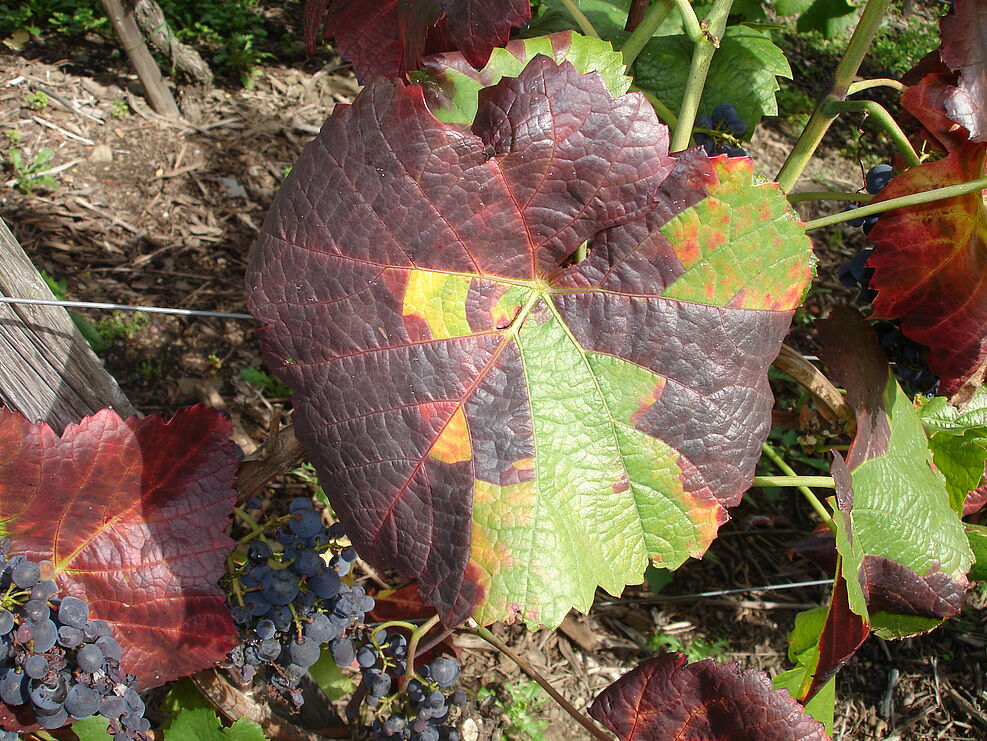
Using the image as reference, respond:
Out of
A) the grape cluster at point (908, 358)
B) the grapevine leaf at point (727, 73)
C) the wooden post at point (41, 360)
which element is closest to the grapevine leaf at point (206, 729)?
the wooden post at point (41, 360)

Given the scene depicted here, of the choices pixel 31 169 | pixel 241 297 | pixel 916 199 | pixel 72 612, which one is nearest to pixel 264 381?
pixel 241 297

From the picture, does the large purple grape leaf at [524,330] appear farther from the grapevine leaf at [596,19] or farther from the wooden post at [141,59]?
the wooden post at [141,59]

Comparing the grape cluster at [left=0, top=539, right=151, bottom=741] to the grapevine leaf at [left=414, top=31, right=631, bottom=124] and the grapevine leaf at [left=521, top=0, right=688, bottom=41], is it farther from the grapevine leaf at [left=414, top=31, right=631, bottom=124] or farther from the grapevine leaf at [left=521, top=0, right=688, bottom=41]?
the grapevine leaf at [left=521, top=0, right=688, bottom=41]

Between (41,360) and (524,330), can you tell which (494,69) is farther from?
(41,360)

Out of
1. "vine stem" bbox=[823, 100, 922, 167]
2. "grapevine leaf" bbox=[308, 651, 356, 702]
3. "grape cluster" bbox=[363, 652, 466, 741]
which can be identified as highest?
"vine stem" bbox=[823, 100, 922, 167]

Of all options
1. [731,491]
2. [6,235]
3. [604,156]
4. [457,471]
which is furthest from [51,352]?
[731,491]

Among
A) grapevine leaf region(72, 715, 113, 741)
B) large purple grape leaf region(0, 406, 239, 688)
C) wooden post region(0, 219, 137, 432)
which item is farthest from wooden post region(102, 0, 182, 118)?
grapevine leaf region(72, 715, 113, 741)
